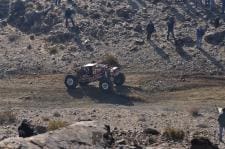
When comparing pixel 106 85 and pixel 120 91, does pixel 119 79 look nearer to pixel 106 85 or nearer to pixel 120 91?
pixel 120 91

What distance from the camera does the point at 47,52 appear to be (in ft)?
144

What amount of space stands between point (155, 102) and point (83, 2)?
18275mm

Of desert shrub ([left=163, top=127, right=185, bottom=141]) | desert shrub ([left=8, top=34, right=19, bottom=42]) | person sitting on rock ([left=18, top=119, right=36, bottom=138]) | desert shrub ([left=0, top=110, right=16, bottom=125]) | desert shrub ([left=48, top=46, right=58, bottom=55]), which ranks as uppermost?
desert shrub ([left=8, top=34, right=19, bottom=42])

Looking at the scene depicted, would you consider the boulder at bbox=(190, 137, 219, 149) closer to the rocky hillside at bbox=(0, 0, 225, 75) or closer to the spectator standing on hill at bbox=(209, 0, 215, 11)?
the rocky hillside at bbox=(0, 0, 225, 75)

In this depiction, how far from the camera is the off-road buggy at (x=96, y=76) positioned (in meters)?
35.4

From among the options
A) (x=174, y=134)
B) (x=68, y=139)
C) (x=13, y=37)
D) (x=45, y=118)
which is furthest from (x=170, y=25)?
(x=68, y=139)

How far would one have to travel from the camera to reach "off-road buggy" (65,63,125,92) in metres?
35.4

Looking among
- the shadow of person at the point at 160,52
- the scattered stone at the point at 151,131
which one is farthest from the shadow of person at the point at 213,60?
the scattered stone at the point at 151,131

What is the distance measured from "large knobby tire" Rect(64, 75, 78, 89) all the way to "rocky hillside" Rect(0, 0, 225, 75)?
4841mm

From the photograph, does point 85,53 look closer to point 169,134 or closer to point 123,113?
point 123,113

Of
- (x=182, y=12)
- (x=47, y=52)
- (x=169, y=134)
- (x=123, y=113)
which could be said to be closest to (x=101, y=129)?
(x=169, y=134)

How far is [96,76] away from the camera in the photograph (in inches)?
1407

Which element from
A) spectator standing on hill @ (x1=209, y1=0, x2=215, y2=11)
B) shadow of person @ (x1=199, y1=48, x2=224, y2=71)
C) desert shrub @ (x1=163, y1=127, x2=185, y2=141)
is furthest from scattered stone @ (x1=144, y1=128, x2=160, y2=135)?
spectator standing on hill @ (x1=209, y1=0, x2=215, y2=11)

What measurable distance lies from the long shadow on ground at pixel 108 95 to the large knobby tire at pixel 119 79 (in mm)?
309
